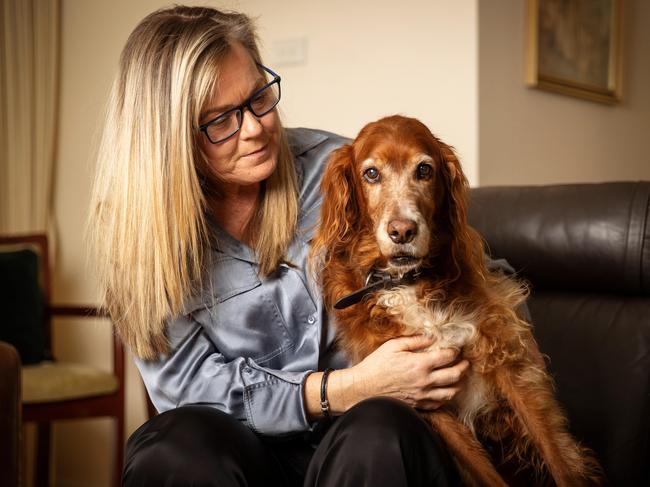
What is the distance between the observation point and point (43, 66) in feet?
13.2

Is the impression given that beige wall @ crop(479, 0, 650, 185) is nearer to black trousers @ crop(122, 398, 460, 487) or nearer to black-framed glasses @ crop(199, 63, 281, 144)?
black-framed glasses @ crop(199, 63, 281, 144)

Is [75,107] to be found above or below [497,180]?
above

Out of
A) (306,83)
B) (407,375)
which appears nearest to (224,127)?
(407,375)

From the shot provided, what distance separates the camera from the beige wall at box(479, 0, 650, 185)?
9.16 ft

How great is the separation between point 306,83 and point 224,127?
1619 mm

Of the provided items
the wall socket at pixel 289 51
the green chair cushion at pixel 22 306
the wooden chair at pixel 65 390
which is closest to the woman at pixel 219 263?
the wall socket at pixel 289 51

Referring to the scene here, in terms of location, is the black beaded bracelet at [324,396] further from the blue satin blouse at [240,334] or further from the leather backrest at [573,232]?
the leather backrest at [573,232]

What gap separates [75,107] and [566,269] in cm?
294

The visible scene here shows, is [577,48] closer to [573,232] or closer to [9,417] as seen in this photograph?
[573,232]

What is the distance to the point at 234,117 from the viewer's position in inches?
64.6

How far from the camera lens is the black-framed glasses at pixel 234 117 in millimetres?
1632

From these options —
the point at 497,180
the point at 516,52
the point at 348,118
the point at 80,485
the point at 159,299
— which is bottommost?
the point at 80,485

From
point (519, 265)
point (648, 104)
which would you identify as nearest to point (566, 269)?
point (519, 265)

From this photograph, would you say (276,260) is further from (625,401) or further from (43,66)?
(43,66)
